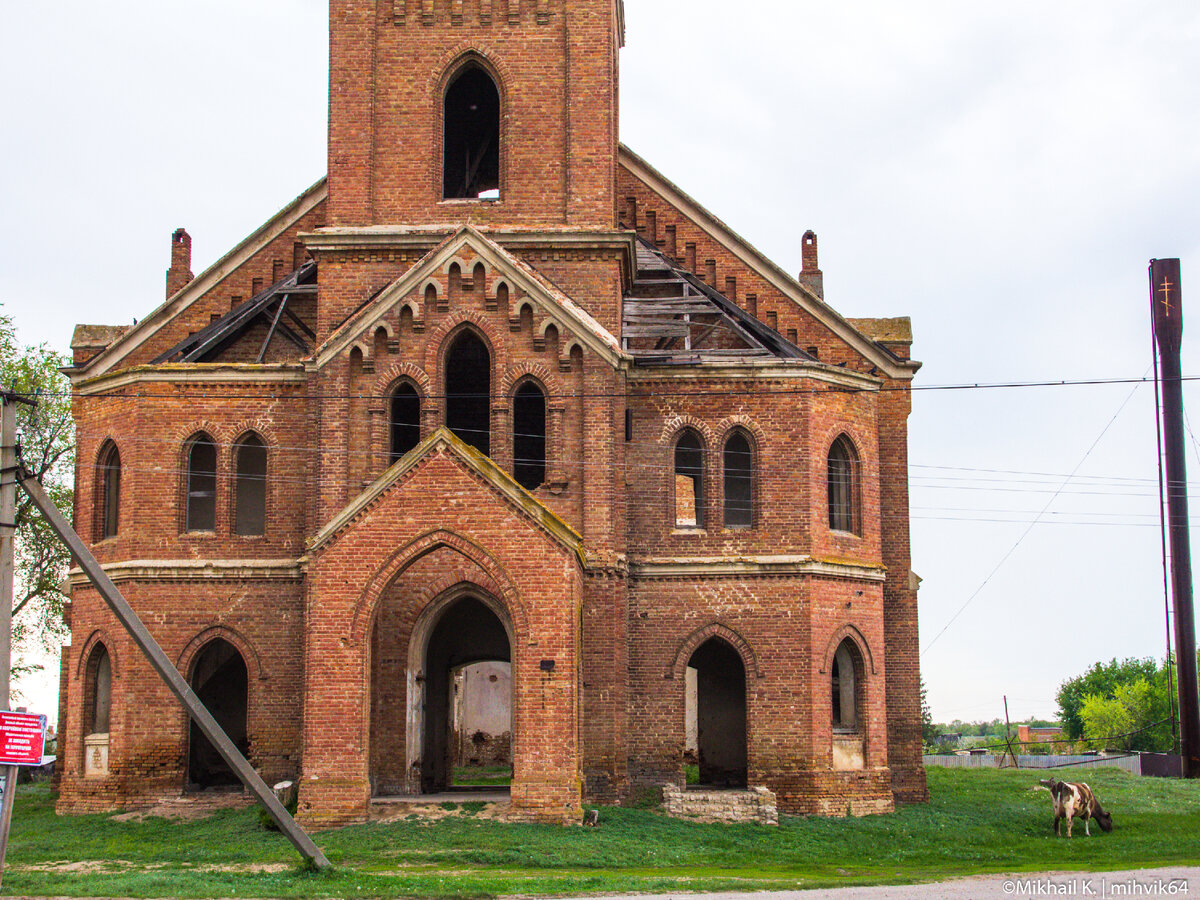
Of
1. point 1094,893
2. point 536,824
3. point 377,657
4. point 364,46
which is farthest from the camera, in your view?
point 364,46

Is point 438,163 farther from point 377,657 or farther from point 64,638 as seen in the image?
point 64,638

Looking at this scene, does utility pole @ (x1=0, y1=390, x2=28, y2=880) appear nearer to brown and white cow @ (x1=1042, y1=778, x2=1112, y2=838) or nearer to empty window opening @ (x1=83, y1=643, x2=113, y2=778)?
empty window opening @ (x1=83, y1=643, x2=113, y2=778)

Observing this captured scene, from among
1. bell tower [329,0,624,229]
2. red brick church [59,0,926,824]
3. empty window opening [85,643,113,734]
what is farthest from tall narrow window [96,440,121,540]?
bell tower [329,0,624,229]

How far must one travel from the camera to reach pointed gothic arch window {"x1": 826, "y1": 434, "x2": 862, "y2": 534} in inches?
1160

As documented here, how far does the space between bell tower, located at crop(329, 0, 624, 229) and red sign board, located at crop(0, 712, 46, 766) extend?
1409 centimetres

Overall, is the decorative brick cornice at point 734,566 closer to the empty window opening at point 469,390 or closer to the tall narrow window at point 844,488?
the tall narrow window at point 844,488

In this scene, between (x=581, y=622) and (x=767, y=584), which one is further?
(x=767, y=584)

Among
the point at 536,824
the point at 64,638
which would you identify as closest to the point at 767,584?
the point at 536,824

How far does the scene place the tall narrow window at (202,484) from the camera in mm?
29312

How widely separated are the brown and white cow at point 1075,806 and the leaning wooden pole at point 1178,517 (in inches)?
518

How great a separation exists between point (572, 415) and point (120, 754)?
10.5 m

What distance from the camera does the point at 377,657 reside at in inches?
1009

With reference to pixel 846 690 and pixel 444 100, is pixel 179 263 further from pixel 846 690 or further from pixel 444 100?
pixel 846 690

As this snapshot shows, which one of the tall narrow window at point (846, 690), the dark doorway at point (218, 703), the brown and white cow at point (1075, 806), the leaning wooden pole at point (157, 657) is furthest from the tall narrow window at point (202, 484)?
the brown and white cow at point (1075, 806)
